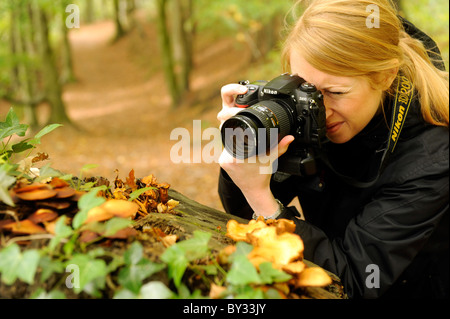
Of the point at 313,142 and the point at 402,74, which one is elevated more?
the point at 402,74

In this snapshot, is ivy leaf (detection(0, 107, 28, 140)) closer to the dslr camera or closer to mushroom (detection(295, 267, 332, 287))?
the dslr camera

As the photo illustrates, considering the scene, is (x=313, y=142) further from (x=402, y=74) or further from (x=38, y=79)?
(x=38, y=79)

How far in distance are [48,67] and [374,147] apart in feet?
25.9

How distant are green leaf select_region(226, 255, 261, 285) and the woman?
0.64 m

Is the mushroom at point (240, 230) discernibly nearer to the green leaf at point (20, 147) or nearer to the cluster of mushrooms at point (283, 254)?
the cluster of mushrooms at point (283, 254)

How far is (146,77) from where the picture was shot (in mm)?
15531

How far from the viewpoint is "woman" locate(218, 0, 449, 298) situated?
4.55ft

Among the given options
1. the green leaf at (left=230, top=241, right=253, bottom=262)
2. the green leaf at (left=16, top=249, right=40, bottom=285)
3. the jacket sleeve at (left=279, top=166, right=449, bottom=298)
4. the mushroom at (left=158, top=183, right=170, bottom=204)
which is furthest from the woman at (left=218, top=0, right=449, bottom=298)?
the green leaf at (left=16, top=249, right=40, bottom=285)

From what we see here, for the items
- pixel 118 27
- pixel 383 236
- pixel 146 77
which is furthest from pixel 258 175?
pixel 118 27

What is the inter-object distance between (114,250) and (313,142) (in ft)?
3.37

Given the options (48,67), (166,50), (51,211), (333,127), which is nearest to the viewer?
(51,211)

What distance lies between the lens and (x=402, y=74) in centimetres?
165

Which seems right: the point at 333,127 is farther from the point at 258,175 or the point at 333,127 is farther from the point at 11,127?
the point at 11,127
